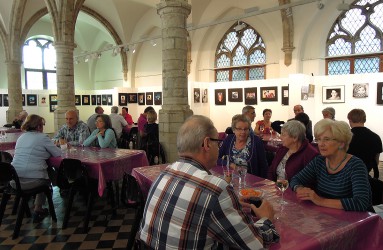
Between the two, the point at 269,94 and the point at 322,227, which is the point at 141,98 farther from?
the point at 322,227

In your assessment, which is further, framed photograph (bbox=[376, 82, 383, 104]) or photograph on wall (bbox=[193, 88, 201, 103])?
photograph on wall (bbox=[193, 88, 201, 103])

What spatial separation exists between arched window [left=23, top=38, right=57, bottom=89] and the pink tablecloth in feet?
55.6

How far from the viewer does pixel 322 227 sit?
6.97 feet

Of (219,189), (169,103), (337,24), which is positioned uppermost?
(337,24)

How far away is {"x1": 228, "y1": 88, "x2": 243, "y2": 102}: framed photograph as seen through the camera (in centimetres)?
1349

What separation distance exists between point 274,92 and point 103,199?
862 centimetres

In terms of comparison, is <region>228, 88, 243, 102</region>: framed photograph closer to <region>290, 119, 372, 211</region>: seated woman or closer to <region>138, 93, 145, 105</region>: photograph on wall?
<region>138, 93, 145, 105</region>: photograph on wall

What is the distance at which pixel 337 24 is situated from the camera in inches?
488

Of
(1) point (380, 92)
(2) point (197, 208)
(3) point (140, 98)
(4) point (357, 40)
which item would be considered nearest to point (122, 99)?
(3) point (140, 98)

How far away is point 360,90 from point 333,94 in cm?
88

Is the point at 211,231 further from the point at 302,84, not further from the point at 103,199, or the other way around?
the point at 302,84

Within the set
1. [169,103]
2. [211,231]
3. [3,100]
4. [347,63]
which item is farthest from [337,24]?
[3,100]

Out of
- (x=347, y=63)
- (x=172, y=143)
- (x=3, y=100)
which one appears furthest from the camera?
(x=3, y=100)

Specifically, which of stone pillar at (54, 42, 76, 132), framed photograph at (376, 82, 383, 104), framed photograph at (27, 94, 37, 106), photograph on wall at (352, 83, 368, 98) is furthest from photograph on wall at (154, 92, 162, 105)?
framed photograph at (376, 82, 383, 104)
